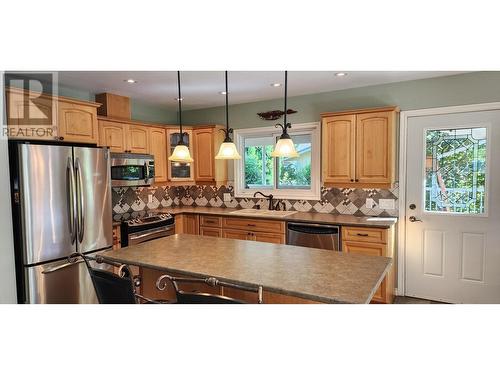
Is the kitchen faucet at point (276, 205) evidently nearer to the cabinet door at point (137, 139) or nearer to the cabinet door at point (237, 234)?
the cabinet door at point (237, 234)

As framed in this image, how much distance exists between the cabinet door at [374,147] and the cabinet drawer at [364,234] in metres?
0.56

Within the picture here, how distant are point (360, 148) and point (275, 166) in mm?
1338

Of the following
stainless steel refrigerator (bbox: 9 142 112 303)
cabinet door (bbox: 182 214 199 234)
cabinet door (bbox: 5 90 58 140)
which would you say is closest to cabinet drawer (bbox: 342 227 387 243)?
cabinet door (bbox: 182 214 199 234)

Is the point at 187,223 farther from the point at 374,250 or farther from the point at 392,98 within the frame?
the point at 392,98

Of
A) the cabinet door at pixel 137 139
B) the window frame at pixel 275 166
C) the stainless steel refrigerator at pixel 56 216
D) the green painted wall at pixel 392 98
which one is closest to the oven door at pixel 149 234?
the stainless steel refrigerator at pixel 56 216

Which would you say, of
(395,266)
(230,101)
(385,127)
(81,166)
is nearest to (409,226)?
(395,266)

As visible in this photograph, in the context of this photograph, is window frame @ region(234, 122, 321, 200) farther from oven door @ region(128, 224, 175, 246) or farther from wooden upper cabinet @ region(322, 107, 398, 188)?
oven door @ region(128, 224, 175, 246)

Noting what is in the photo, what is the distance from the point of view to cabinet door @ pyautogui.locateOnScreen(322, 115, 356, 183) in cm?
354

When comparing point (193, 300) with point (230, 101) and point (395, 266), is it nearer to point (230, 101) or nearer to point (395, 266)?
point (395, 266)

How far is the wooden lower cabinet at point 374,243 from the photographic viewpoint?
3.18 metres

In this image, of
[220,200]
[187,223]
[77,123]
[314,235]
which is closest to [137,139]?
[77,123]

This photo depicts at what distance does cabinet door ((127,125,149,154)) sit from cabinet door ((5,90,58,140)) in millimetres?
1063

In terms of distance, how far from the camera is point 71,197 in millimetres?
2898

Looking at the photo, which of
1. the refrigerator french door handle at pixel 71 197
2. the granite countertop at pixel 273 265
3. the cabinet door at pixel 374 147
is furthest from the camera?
the cabinet door at pixel 374 147
